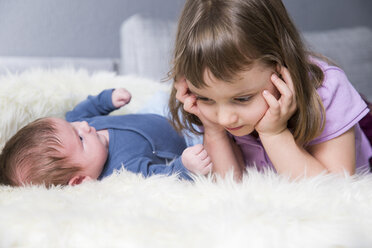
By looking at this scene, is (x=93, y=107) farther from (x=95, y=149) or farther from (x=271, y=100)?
(x=271, y=100)

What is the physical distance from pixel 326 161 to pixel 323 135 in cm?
6

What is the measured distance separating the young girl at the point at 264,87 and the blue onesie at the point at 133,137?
0.68 ft

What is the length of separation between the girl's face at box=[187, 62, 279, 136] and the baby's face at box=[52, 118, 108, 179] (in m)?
0.37

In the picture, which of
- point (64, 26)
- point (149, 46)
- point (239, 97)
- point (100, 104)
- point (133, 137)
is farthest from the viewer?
point (64, 26)

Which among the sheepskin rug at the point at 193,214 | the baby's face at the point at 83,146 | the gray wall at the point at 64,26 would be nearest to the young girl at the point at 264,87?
the sheepskin rug at the point at 193,214

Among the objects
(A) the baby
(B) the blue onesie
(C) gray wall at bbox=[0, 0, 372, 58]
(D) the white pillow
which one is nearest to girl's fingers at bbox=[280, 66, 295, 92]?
(A) the baby

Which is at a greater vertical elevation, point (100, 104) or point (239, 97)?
point (239, 97)

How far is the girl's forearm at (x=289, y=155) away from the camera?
770 millimetres

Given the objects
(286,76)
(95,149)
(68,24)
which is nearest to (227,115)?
(286,76)

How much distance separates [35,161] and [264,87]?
58 centimetres

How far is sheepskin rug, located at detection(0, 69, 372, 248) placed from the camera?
1.60ft

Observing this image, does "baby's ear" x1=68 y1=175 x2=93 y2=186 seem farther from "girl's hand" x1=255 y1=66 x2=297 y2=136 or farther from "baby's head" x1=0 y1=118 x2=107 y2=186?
"girl's hand" x1=255 y1=66 x2=297 y2=136

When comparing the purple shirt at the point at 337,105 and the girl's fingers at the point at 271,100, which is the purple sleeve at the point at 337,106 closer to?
the purple shirt at the point at 337,105

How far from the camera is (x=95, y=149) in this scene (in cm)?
98
